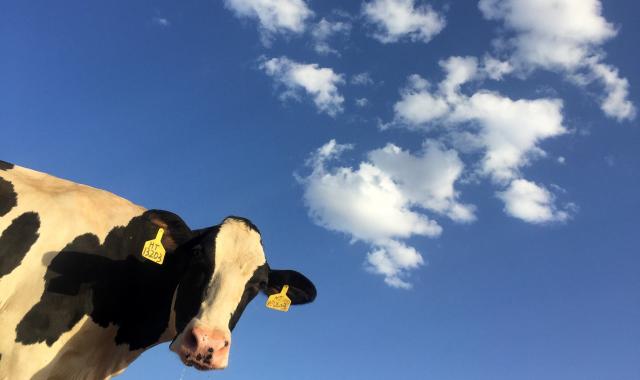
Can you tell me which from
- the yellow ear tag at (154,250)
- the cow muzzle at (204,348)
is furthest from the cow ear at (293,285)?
the cow muzzle at (204,348)

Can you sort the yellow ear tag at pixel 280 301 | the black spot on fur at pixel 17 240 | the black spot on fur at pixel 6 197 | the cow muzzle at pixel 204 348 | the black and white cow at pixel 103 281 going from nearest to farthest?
the cow muzzle at pixel 204 348, the black and white cow at pixel 103 281, the black spot on fur at pixel 17 240, the black spot on fur at pixel 6 197, the yellow ear tag at pixel 280 301

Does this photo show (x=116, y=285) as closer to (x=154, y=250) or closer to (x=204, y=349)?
(x=154, y=250)

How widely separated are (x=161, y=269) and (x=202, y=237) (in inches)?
32.2

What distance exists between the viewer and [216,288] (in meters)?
8.06

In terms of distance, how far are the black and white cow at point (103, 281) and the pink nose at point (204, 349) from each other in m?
0.01

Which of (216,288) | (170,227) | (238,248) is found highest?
(170,227)

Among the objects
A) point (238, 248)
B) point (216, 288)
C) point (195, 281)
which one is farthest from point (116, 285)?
point (238, 248)

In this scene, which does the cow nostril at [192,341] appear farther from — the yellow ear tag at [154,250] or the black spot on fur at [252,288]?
the yellow ear tag at [154,250]

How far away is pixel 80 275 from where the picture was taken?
27.8 feet

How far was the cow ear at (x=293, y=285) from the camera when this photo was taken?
10.6 meters

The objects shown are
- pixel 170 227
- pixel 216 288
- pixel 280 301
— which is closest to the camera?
pixel 216 288

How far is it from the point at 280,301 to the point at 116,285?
9.83ft

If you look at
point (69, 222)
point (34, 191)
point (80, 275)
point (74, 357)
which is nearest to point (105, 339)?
point (74, 357)

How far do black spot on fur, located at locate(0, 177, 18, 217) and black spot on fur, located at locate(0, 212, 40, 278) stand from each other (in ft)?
0.69
